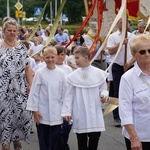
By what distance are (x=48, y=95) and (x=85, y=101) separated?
1.74 feet

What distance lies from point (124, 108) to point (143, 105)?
0.50ft

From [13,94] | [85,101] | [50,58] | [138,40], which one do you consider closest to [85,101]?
[85,101]

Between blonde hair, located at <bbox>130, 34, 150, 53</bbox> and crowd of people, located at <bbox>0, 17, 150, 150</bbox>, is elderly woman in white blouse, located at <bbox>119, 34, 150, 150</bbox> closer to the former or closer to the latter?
blonde hair, located at <bbox>130, 34, 150, 53</bbox>

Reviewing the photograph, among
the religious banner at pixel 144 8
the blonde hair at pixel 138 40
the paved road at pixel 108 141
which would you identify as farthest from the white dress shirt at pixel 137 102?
the paved road at pixel 108 141

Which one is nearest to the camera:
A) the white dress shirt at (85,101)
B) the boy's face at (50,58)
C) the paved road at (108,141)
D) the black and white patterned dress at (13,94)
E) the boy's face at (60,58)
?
the white dress shirt at (85,101)

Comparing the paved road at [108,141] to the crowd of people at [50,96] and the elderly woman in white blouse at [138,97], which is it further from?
the elderly woman in white blouse at [138,97]

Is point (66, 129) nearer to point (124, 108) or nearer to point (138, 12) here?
point (138, 12)

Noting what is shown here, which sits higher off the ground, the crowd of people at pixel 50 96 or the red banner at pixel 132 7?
the red banner at pixel 132 7

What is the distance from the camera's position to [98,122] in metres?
5.48

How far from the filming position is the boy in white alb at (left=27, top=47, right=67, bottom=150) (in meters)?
5.76

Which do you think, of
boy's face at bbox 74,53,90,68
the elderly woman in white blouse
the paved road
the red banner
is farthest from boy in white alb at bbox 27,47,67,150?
the elderly woman in white blouse

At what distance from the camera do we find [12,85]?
5.91 metres

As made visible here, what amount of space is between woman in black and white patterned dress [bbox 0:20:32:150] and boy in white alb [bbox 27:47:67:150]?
0.23m

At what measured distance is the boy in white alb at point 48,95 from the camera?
18.9 feet
